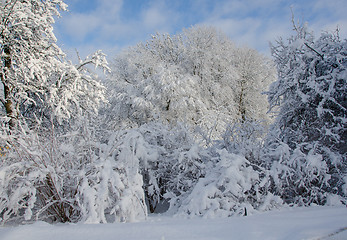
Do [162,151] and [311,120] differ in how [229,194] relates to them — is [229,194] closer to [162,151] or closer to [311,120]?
[162,151]

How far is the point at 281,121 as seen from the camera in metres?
5.27

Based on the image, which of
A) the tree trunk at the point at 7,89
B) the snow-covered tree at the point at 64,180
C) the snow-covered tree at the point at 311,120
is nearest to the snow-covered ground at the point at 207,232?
the snow-covered tree at the point at 64,180

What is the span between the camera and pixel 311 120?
495 cm

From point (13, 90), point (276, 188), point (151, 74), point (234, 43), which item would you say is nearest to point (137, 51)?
point (151, 74)

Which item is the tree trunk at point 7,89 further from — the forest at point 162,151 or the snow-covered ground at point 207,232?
the snow-covered ground at point 207,232

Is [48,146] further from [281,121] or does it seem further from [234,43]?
[234,43]

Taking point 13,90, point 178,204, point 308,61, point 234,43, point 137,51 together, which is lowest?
point 178,204

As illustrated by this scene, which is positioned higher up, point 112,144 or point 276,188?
point 112,144

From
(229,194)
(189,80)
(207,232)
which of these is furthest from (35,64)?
(189,80)

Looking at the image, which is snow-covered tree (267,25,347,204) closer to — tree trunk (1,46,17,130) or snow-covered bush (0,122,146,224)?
snow-covered bush (0,122,146,224)

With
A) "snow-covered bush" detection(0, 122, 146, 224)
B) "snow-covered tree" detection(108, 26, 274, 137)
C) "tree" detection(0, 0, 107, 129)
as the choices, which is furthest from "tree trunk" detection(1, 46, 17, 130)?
"snow-covered tree" detection(108, 26, 274, 137)

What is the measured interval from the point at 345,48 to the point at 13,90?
9.41 m

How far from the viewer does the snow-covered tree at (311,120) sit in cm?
414

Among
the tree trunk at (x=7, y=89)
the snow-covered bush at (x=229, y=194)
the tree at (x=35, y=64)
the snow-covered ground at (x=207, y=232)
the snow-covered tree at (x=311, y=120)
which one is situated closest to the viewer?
the snow-covered ground at (x=207, y=232)
